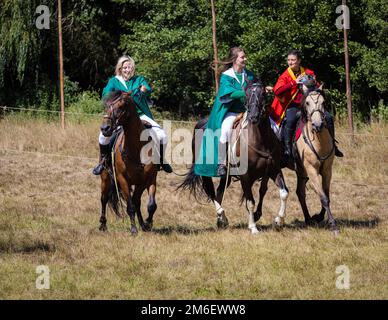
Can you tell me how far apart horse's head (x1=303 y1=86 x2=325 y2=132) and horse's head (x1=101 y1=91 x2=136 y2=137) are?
271cm

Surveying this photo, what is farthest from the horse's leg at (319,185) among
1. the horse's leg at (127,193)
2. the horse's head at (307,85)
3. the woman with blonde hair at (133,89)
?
the horse's leg at (127,193)

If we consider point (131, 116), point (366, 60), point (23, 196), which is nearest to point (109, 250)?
point (131, 116)

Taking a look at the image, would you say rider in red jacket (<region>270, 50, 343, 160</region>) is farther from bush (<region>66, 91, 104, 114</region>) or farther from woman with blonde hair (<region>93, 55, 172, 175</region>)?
bush (<region>66, 91, 104, 114</region>)

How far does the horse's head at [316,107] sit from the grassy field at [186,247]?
5.35 feet

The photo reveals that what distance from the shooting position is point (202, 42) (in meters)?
27.6

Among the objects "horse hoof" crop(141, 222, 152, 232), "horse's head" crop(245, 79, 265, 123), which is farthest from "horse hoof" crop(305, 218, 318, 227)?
"horse hoof" crop(141, 222, 152, 232)

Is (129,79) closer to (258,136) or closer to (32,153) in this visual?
(258,136)

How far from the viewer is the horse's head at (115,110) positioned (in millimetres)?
12047

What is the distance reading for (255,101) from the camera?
1212cm

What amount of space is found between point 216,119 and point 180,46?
1562 centimetres

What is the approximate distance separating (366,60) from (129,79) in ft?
42.7

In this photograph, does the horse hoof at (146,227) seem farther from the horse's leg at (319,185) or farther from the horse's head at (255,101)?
the horse's leg at (319,185)

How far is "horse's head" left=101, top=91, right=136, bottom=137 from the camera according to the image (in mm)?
12047
